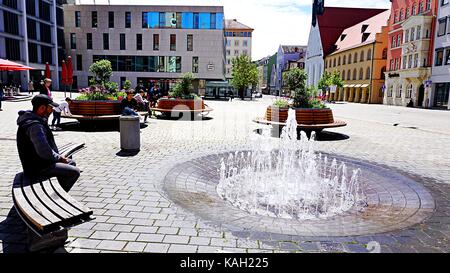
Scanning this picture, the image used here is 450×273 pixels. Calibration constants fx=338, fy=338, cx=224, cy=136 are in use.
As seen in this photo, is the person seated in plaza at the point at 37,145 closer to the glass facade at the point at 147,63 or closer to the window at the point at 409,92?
the window at the point at 409,92

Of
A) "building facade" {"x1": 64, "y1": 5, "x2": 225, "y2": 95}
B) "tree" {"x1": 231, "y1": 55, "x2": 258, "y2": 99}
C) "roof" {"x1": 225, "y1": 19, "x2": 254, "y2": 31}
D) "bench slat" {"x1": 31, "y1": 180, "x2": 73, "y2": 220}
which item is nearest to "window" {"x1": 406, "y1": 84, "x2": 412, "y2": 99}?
"tree" {"x1": 231, "y1": 55, "x2": 258, "y2": 99}

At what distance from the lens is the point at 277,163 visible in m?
8.23

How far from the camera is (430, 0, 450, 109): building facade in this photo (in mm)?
39156

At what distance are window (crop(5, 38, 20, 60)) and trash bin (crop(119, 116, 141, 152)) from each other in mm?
48318

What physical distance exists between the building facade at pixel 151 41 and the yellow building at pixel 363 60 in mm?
24381

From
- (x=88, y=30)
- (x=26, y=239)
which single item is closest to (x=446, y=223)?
(x=26, y=239)

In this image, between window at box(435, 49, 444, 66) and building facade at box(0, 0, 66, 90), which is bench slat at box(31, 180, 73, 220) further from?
building facade at box(0, 0, 66, 90)

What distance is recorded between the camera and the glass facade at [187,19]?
2106 inches

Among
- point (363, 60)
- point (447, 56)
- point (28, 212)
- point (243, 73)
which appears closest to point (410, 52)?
point (447, 56)

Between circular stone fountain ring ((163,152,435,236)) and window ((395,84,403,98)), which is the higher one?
window ((395,84,403,98))

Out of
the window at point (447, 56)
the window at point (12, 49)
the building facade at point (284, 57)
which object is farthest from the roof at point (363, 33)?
the window at point (12, 49)

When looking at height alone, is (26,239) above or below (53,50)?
below
